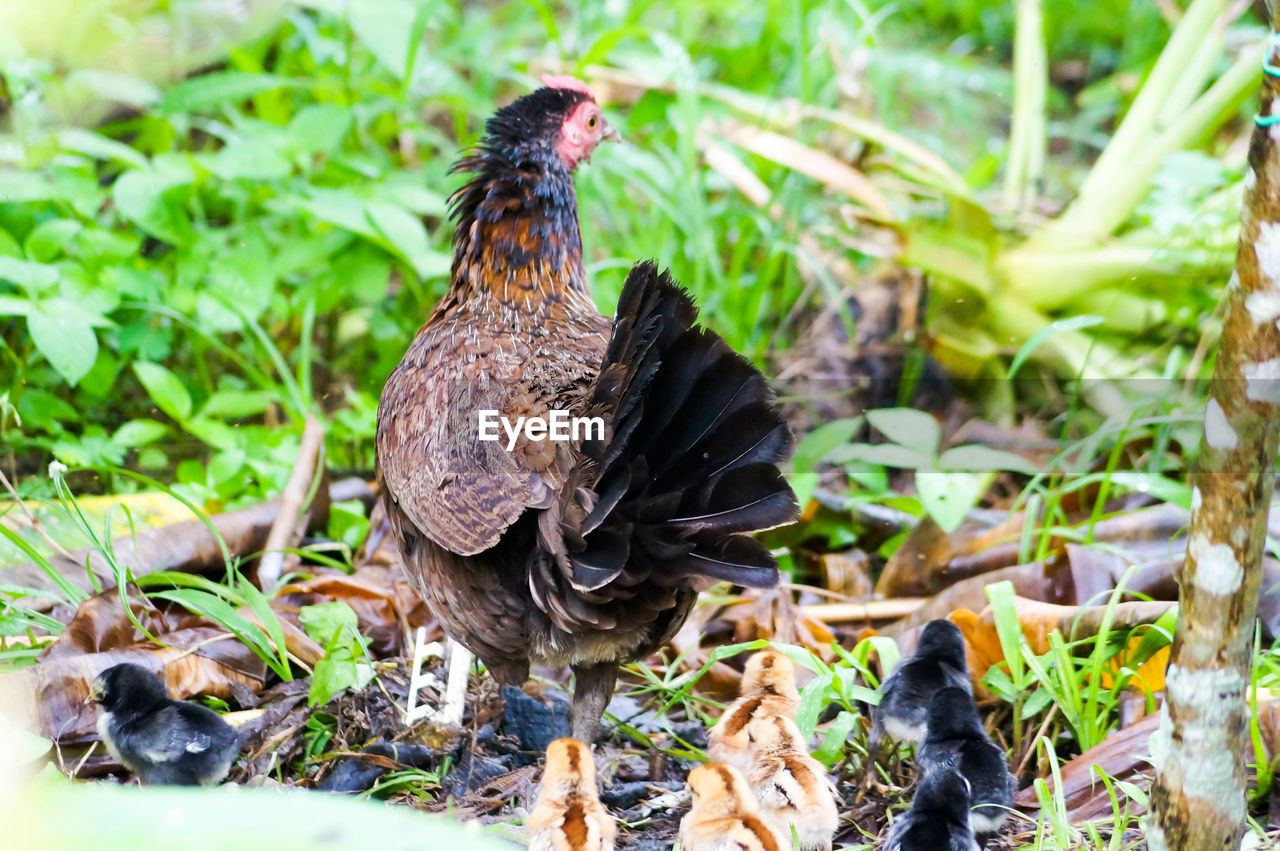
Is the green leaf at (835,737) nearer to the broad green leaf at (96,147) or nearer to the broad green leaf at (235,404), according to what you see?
the broad green leaf at (235,404)

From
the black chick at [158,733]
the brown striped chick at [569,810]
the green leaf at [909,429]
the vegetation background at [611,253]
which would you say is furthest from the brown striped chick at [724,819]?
the green leaf at [909,429]

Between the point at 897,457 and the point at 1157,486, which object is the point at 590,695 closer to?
the point at 897,457

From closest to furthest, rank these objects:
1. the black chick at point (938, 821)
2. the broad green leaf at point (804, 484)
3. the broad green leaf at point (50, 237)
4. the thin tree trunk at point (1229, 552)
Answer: the thin tree trunk at point (1229, 552) → the black chick at point (938, 821) → the broad green leaf at point (804, 484) → the broad green leaf at point (50, 237)

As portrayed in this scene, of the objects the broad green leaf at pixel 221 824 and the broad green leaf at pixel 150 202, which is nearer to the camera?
the broad green leaf at pixel 221 824

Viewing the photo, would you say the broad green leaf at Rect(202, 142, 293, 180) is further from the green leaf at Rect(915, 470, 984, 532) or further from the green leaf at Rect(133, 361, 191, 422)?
the green leaf at Rect(915, 470, 984, 532)

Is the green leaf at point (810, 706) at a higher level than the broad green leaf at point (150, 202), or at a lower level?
lower

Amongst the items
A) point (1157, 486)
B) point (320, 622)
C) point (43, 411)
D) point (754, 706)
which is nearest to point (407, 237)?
point (43, 411)

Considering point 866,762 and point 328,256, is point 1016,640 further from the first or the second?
point 328,256
